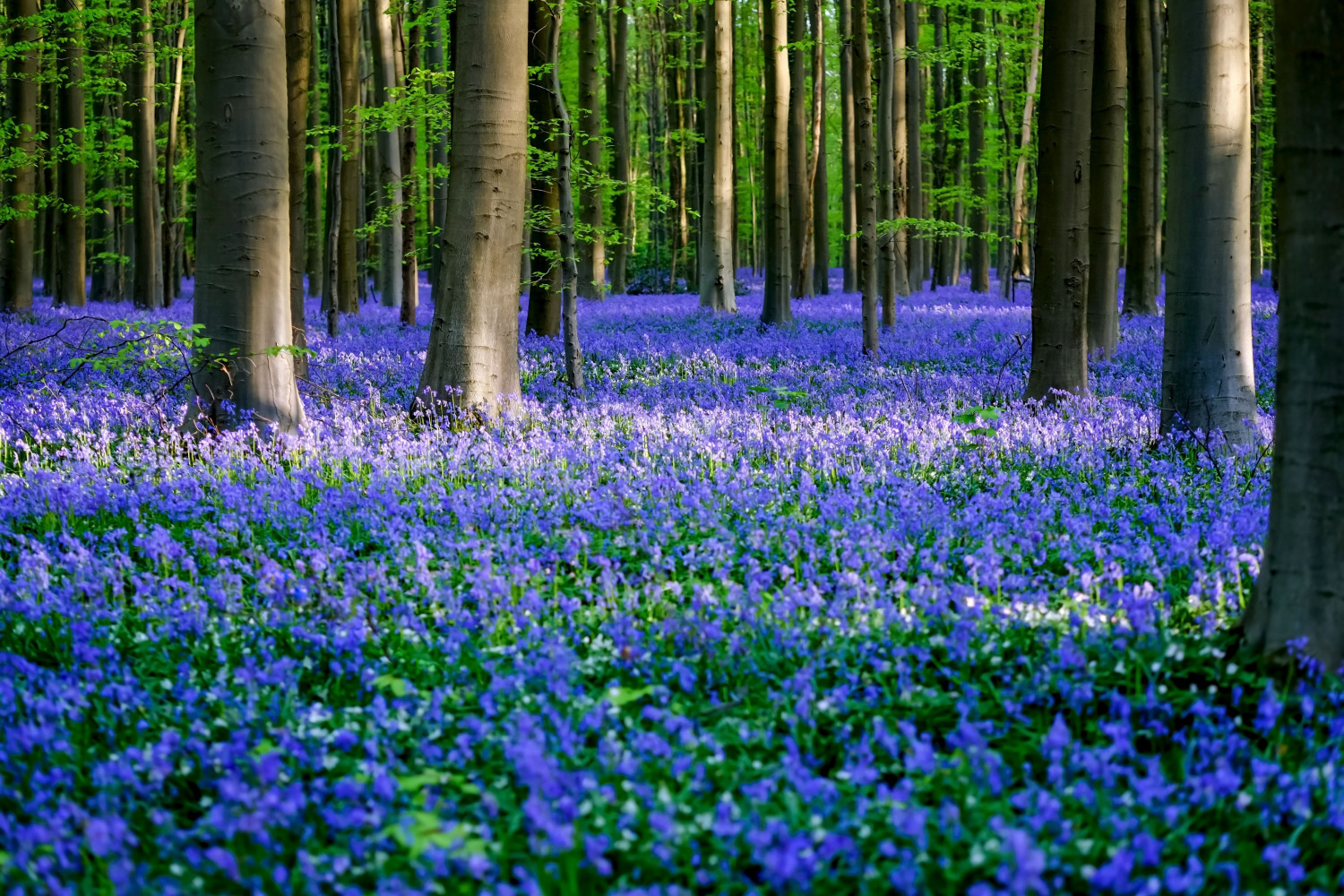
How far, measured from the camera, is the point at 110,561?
455cm

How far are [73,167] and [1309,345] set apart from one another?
2172cm

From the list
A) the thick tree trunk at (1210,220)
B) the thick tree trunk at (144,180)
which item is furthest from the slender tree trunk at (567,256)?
the thick tree trunk at (144,180)

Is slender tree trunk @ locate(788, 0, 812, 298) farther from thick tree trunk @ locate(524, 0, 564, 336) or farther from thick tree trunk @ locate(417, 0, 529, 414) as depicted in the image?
thick tree trunk @ locate(417, 0, 529, 414)

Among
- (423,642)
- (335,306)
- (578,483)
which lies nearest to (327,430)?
(578,483)

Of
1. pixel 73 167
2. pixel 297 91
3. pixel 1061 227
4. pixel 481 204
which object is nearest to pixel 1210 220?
pixel 1061 227

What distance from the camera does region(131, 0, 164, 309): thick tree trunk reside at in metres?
20.0

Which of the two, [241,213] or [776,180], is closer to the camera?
[241,213]

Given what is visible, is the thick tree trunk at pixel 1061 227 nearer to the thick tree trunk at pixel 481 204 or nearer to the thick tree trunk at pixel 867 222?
the thick tree trunk at pixel 867 222

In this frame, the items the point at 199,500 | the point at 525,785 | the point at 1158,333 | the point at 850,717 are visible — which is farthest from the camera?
the point at 1158,333

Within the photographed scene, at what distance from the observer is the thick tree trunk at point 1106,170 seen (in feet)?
33.9

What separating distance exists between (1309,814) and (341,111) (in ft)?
56.4

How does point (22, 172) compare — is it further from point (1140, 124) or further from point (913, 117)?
point (913, 117)

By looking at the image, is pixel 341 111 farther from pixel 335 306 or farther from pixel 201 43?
pixel 201 43

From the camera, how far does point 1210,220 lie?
258 inches
